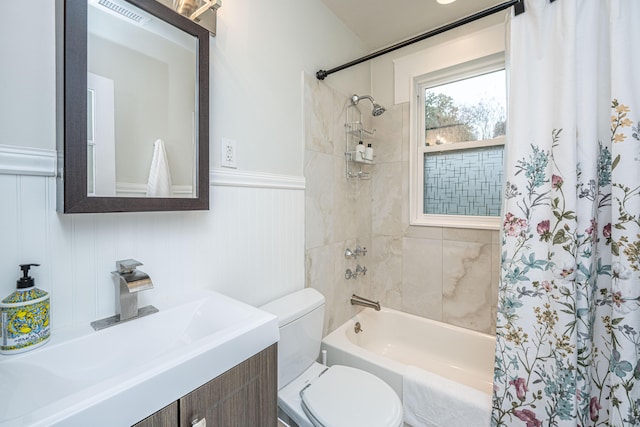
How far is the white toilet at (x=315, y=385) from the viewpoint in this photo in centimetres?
107

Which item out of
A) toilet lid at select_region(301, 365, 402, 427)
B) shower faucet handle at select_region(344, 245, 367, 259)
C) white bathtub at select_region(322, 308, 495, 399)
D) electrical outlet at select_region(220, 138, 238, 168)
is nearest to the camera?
toilet lid at select_region(301, 365, 402, 427)

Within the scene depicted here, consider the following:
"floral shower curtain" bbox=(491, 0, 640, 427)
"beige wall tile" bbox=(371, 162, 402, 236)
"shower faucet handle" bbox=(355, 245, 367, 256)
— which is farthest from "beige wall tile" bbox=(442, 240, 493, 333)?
"floral shower curtain" bbox=(491, 0, 640, 427)

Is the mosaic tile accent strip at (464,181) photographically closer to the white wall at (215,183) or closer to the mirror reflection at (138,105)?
the white wall at (215,183)

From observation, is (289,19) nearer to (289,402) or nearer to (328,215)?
(328,215)

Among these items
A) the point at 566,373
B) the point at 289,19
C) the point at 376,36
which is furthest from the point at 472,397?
the point at 376,36

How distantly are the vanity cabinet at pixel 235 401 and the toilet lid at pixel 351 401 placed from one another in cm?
34

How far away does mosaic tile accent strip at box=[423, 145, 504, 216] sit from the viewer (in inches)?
72.2

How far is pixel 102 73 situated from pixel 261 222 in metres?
0.79

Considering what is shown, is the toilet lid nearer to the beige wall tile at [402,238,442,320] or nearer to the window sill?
the beige wall tile at [402,238,442,320]

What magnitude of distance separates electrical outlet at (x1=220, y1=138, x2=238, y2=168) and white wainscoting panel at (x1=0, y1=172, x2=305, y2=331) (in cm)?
6

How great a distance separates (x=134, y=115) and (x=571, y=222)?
5.36ft

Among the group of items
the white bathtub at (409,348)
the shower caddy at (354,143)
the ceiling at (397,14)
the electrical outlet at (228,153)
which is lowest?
the white bathtub at (409,348)

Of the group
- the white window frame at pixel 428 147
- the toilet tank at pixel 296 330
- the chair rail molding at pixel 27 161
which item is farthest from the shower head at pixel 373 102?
the chair rail molding at pixel 27 161

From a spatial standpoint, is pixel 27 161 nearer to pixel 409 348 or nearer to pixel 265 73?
pixel 265 73
